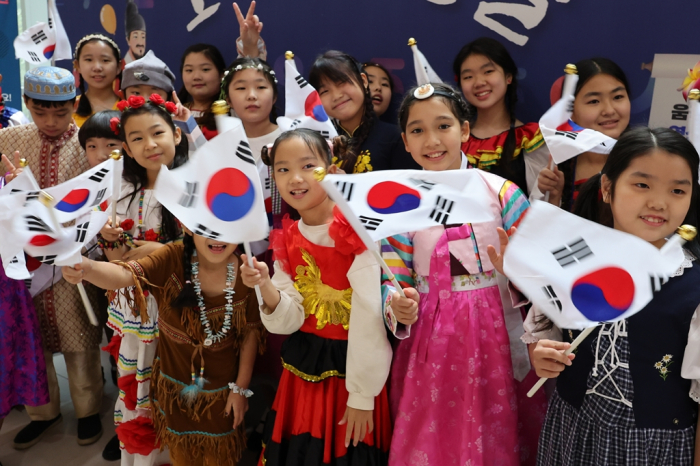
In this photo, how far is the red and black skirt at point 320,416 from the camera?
1965 mm

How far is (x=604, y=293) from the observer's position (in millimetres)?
1312

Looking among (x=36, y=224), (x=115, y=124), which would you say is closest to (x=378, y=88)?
(x=115, y=124)

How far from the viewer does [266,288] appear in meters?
1.85

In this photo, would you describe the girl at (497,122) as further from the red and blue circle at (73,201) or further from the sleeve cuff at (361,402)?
the red and blue circle at (73,201)

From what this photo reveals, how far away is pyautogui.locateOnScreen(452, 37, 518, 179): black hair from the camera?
7.76 feet

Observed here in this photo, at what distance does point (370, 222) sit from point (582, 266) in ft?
1.68

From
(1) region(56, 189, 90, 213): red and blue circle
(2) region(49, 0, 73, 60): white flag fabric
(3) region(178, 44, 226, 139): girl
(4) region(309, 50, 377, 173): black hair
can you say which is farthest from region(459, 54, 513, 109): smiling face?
(2) region(49, 0, 73, 60): white flag fabric

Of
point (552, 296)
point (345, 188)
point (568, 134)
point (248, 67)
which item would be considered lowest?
point (552, 296)

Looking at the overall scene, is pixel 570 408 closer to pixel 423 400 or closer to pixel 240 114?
pixel 423 400

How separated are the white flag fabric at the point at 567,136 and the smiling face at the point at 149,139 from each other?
1.47m

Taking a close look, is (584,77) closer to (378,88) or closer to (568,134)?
(568,134)

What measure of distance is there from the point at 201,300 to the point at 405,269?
0.77 meters

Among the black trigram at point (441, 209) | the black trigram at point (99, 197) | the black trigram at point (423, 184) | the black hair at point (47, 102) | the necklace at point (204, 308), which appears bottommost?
the necklace at point (204, 308)

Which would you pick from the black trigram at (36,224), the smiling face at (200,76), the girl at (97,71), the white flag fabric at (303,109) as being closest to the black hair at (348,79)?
the white flag fabric at (303,109)
